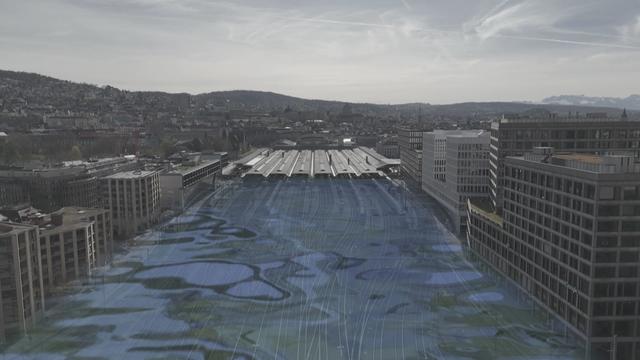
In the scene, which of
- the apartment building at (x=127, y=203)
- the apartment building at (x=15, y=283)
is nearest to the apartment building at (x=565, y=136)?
the apartment building at (x=15, y=283)

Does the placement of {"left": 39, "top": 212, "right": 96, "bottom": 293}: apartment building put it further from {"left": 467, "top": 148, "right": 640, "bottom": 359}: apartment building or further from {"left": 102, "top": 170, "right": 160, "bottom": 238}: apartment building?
{"left": 467, "top": 148, "right": 640, "bottom": 359}: apartment building

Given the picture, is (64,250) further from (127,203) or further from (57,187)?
(57,187)

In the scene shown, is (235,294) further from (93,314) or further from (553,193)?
(553,193)

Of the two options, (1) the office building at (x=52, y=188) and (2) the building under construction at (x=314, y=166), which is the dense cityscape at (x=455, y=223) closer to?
(1) the office building at (x=52, y=188)

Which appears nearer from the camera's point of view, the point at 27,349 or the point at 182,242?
the point at 27,349

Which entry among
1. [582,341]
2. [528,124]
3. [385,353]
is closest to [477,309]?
[582,341]

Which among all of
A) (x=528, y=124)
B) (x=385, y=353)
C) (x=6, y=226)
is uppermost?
(x=528, y=124)

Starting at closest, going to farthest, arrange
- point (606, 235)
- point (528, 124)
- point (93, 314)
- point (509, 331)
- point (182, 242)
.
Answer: point (606, 235)
point (509, 331)
point (93, 314)
point (528, 124)
point (182, 242)

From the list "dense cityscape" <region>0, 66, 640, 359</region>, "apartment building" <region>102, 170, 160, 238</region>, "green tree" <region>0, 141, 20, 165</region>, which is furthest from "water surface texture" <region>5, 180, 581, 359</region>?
"green tree" <region>0, 141, 20, 165</region>
